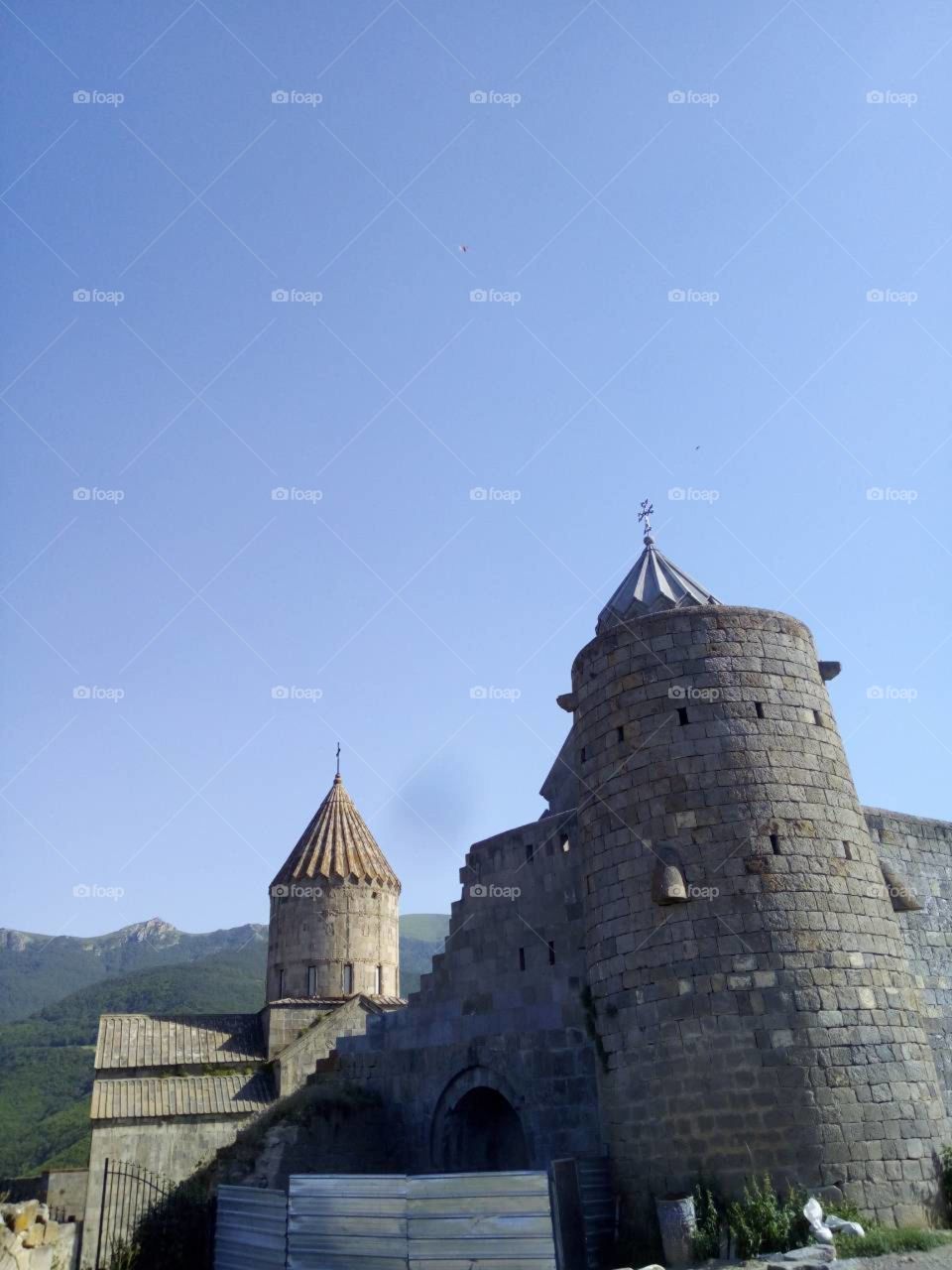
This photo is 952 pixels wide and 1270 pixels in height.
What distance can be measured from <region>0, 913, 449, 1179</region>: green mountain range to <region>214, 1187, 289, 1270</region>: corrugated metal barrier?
36.0 feet

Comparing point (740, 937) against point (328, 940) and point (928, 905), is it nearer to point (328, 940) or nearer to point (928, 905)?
point (928, 905)

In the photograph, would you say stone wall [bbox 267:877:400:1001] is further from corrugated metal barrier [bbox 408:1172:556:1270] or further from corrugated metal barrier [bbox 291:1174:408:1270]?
corrugated metal barrier [bbox 408:1172:556:1270]

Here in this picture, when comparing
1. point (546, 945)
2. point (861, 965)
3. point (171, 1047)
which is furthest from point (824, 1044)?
point (171, 1047)

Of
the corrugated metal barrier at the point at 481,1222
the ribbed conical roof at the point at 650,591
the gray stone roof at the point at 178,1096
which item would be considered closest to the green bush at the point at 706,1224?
the corrugated metal barrier at the point at 481,1222

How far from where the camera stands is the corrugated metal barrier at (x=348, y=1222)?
10.1m

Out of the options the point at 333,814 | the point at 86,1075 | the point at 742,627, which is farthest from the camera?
the point at 86,1075

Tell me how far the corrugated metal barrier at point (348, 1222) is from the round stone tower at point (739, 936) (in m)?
3.01

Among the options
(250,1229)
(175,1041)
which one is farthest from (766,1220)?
(175,1041)

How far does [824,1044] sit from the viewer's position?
10.8 metres

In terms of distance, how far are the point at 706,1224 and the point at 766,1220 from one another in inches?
26.8

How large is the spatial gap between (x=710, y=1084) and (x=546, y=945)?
3.91 m

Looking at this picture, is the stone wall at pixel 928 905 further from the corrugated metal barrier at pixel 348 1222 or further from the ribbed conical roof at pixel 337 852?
the ribbed conical roof at pixel 337 852

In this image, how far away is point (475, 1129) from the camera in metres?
15.5

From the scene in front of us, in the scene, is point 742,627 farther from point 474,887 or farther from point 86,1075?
point 86,1075
